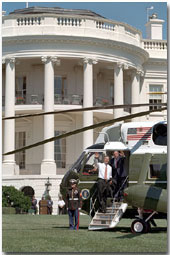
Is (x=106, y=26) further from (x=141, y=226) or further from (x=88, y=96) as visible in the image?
(x=141, y=226)

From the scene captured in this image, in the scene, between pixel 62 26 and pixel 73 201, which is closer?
pixel 73 201

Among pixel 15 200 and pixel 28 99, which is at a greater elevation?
pixel 28 99

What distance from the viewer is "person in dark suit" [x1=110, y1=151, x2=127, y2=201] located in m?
15.4

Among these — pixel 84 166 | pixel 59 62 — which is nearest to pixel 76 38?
pixel 59 62

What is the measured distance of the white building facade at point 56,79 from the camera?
43.9m

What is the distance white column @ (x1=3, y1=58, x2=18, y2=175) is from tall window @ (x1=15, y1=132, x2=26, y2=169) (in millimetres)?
1200

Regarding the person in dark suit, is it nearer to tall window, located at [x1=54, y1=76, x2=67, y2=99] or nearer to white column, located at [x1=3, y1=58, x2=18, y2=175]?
white column, located at [x1=3, y1=58, x2=18, y2=175]

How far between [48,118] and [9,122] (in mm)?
2561

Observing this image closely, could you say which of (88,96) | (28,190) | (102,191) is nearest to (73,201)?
(102,191)

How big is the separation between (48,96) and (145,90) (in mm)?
7989

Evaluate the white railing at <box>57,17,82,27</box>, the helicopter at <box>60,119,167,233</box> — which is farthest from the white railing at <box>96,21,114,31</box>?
the helicopter at <box>60,119,167,233</box>

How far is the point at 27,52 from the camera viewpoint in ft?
146

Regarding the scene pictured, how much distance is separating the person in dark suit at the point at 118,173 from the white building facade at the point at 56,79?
26818mm

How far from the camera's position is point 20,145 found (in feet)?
150
